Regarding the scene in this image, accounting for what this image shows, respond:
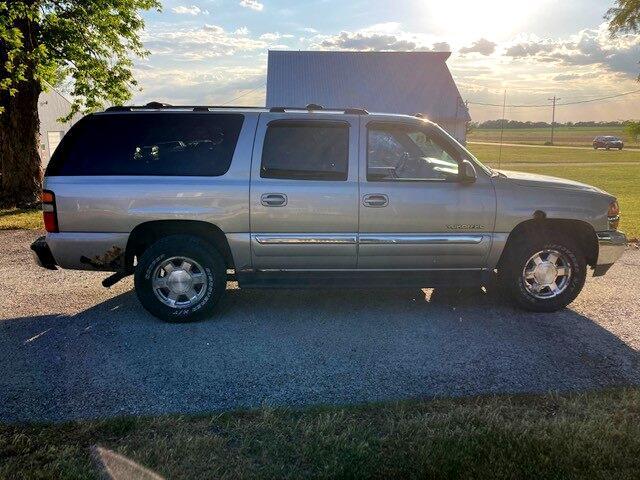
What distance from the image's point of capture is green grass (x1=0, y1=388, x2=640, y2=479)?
10.0ft

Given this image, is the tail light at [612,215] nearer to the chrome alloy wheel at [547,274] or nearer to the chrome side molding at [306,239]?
the chrome alloy wheel at [547,274]

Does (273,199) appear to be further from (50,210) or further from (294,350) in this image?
(50,210)

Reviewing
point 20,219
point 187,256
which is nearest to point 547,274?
point 187,256

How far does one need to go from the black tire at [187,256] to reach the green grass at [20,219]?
23.1 feet

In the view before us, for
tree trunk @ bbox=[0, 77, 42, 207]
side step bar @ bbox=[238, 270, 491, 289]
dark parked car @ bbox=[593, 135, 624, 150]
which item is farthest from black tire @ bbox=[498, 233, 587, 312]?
dark parked car @ bbox=[593, 135, 624, 150]

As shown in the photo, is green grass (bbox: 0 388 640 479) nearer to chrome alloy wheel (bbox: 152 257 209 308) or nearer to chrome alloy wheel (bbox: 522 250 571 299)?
chrome alloy wheel (bbox: 152 257 209 308)

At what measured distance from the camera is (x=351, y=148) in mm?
5445

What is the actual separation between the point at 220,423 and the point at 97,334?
7.30ft

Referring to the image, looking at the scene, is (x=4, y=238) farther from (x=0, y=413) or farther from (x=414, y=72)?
(x=414, y=72)

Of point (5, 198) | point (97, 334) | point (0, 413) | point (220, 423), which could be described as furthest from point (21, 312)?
point (5, 198)

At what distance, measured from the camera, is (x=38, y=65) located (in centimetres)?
1315

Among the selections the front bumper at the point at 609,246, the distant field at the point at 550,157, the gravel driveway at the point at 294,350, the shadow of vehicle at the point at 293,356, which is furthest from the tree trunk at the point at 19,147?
the distant field at the point at 550,157

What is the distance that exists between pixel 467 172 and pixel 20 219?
10428 millimetres

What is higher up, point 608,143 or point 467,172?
point 608,143
